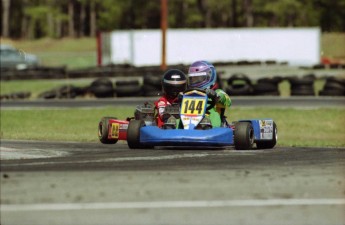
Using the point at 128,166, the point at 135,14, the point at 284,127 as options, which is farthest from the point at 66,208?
the point at 135,14

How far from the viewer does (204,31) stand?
5275 cm

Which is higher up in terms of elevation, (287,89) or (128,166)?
(128,166)

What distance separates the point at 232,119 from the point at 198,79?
11.5 metres

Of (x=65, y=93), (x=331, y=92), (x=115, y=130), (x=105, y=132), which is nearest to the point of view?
(x=115, y=130)

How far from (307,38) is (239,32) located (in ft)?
13.2

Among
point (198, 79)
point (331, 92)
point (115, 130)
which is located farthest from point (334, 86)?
point (198, 79)

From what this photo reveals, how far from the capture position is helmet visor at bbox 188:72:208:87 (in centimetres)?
1261

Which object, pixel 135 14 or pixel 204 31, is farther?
pixel 135 14

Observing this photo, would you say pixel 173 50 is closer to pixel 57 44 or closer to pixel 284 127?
pixel 284 127

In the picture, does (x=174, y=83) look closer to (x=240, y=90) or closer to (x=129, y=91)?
(x=129, y=91)

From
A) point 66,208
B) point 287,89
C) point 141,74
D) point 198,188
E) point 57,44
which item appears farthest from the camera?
point 57,44

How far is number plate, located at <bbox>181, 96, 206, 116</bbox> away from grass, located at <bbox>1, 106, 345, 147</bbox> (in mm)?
7061

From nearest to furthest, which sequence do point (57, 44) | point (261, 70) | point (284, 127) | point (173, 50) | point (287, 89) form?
point (284, 127), point (287, 89), point (261, 70), point (173, 50), point (57, 44)

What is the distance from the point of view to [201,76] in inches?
497
